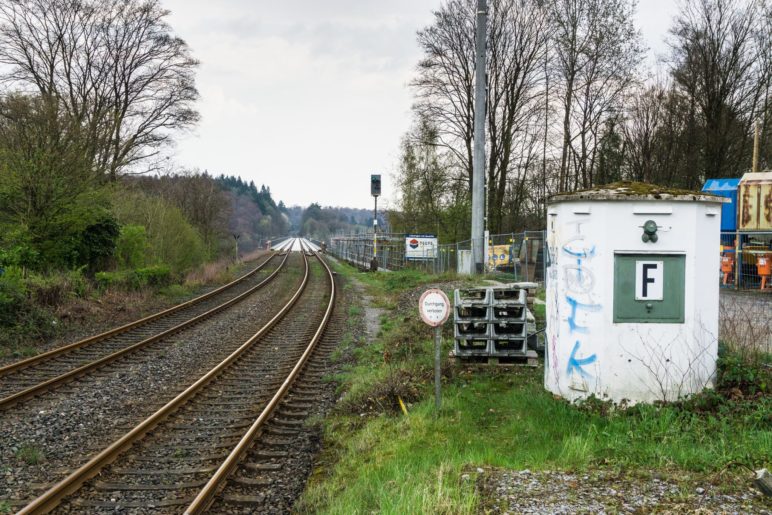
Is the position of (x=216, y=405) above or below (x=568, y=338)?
below

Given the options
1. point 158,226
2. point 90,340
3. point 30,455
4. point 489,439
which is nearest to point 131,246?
point 158,226

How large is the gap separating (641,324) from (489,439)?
2.06 m

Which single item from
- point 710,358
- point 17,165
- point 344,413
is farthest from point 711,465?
point 17,165

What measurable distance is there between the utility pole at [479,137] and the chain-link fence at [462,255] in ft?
1.69

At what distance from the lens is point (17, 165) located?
1474 cm

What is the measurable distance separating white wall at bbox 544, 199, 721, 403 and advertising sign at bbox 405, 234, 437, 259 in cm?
2286

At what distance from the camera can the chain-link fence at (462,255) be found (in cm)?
1884

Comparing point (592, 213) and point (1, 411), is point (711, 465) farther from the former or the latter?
point (1, 411)

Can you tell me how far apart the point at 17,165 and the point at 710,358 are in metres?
15.9

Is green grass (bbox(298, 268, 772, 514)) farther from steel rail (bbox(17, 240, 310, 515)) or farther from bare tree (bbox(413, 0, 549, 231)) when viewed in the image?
bare tree (bbox(413, 0, 549, 231))

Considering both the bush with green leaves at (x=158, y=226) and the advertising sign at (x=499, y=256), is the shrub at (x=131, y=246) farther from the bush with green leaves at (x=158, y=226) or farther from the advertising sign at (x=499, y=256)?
the advertising sign at (x=499, y=256)

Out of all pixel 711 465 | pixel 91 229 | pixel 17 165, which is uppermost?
pixel 17 165

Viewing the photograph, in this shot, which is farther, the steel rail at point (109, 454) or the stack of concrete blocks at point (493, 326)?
the stack of concrete blocks at point (493, 326)

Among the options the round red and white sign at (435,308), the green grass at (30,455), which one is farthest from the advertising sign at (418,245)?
the green grass at (30,455)
